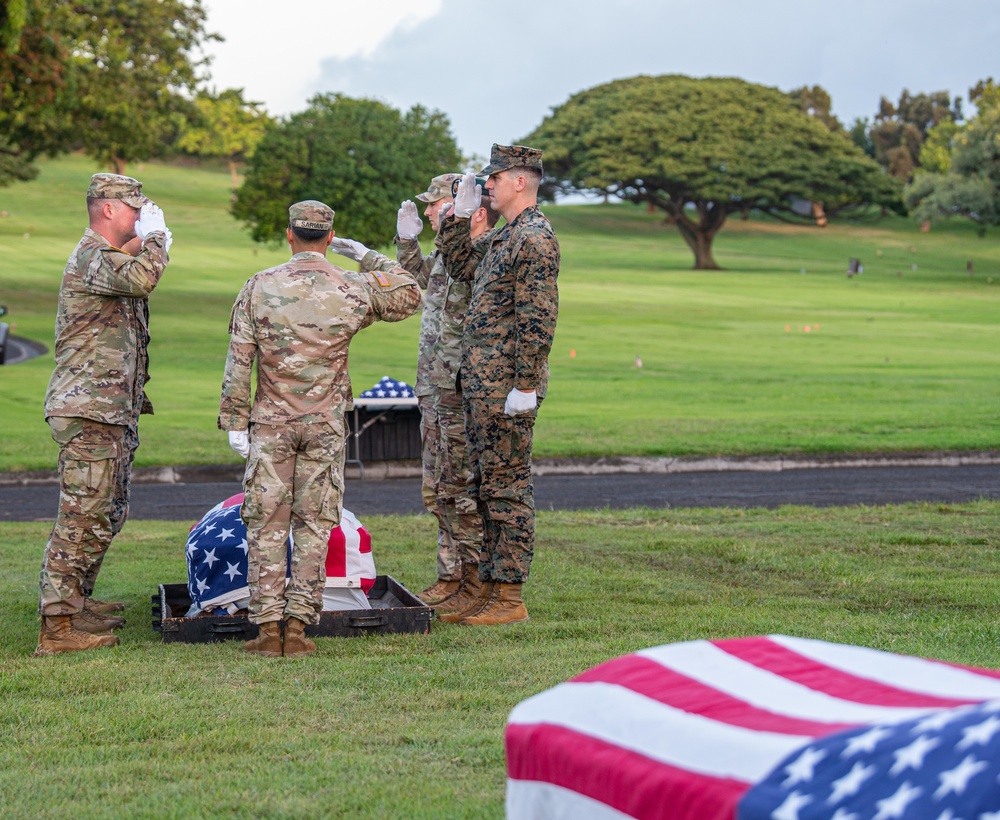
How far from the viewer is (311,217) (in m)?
7.03

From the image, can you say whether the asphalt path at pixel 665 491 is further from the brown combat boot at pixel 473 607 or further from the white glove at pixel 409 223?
the brown combat boot at pixel 473 607

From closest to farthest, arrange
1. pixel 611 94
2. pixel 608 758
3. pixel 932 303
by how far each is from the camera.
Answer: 1. pixel 608 758
2. pixel 932 303
3. pixel 611 94

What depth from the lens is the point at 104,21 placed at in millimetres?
37219

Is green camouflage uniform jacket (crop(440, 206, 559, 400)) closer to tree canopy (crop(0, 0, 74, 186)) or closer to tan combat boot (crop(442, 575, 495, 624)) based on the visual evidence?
tan combat boot (crop(442, 575, 495, 624))

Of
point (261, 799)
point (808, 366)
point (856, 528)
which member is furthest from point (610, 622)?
point (808, 366)

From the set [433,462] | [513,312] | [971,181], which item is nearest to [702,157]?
[971,181]

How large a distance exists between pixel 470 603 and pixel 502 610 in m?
0.61

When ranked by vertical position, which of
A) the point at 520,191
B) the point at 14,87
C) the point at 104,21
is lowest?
the point at 520,191

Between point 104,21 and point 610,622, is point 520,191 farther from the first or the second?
point 104,21

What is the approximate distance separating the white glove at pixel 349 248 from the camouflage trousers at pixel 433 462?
1163 millimetres

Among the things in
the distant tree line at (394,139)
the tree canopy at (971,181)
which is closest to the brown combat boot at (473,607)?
the distant tree line at (394,139)

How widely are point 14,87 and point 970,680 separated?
3057 centimetres

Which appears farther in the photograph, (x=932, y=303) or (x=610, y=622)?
(x=932, y=303)

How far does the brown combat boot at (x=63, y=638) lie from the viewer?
682cm
